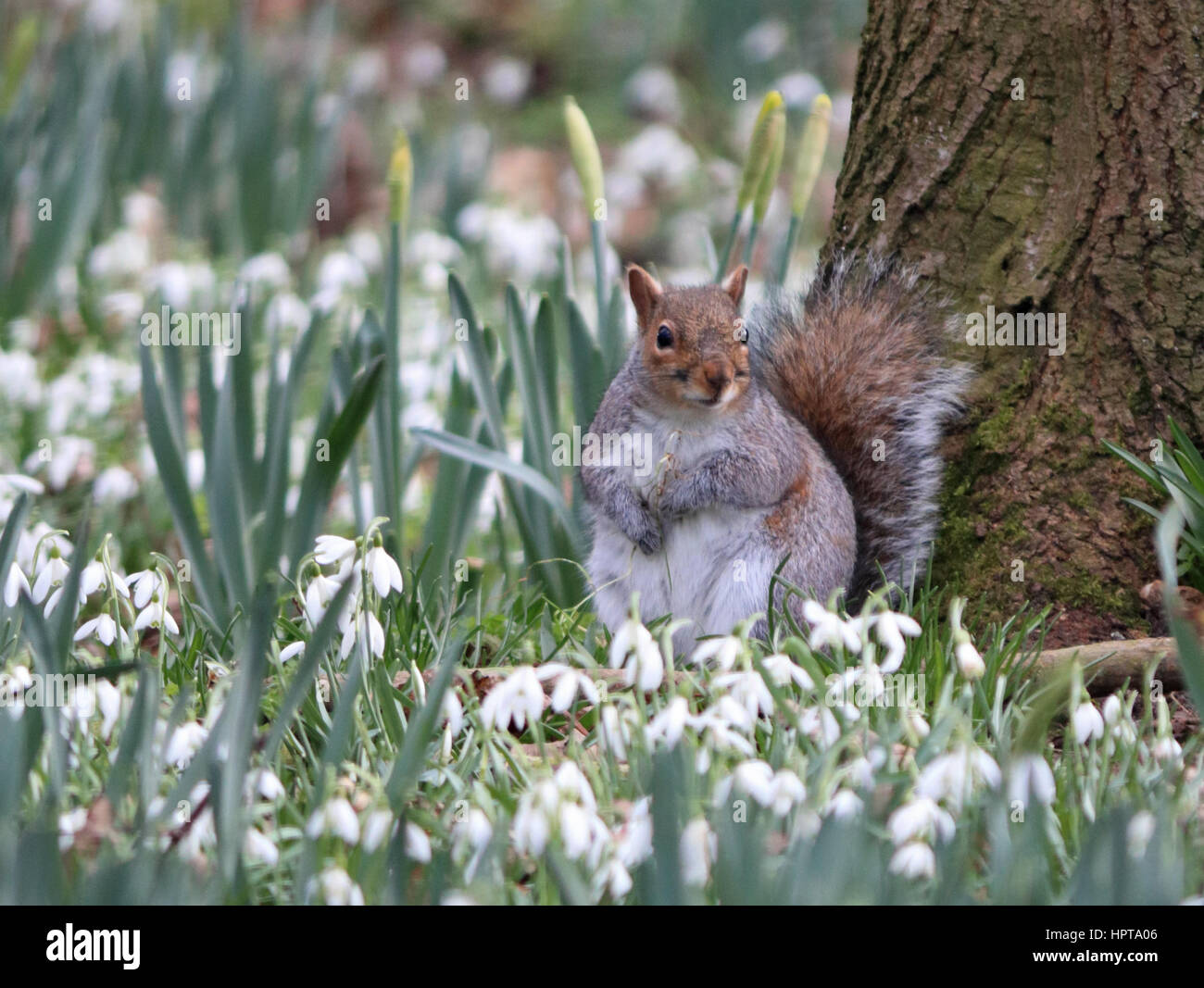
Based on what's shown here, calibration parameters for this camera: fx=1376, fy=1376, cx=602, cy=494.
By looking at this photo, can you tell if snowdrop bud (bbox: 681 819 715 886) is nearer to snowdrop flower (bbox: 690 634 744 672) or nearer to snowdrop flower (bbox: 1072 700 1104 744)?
snowdrop flower (bbox: 690 634 744 672)

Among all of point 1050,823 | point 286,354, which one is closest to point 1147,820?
point 1050,823

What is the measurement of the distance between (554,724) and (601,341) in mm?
983

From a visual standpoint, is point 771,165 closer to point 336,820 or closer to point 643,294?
point 643,294

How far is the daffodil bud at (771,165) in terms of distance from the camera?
2488 mm

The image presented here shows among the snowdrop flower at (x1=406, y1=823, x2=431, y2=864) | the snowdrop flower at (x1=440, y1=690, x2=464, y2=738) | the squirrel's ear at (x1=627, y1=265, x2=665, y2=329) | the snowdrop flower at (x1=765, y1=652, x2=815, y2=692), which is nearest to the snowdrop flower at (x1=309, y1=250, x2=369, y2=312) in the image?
the squirrel's ear at (x1=627, y1=265, x2=665, y2=329)

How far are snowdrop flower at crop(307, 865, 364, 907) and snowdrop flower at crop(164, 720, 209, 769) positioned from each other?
1.02ft

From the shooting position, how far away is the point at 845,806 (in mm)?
1344

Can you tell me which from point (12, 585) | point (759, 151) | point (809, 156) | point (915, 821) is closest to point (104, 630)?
point (12, 585)

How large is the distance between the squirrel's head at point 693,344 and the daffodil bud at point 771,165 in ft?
0.62

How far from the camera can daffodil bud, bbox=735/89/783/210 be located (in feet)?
8.11

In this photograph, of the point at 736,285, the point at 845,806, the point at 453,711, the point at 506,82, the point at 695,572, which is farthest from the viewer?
the point at 506,82

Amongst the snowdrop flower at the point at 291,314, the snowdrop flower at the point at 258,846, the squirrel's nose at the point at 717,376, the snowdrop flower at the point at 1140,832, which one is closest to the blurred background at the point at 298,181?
the snowdrop flower at the point at 291,314

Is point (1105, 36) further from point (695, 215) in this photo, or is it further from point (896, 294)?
point (695, 215)

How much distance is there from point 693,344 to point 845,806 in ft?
3.58
